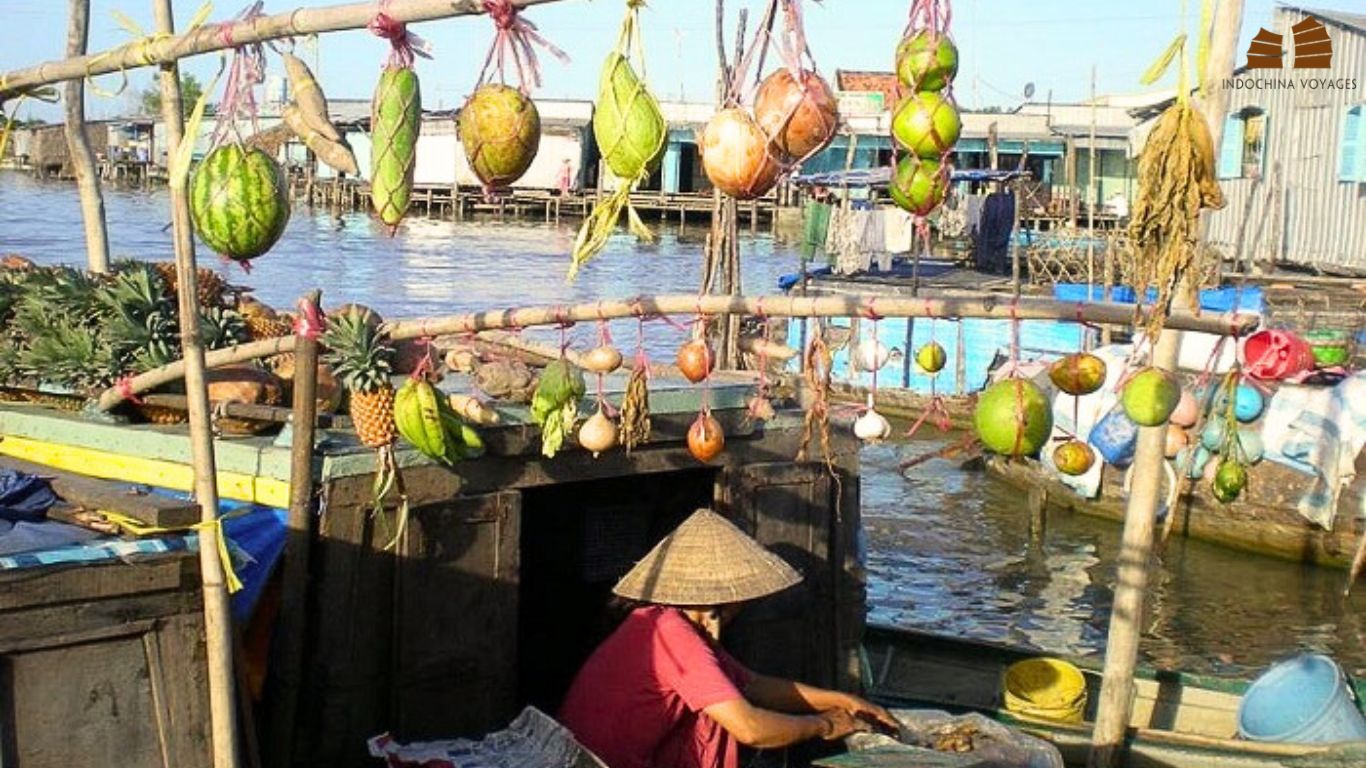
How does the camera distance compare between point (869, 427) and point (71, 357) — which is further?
point (869, 427)

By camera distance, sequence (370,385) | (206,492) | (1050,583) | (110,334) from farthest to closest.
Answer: (1050,583) < (110,334) < (370,385) < (206,492)

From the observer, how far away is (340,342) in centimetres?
491

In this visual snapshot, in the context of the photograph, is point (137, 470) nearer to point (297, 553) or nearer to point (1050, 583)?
point (297, 553)

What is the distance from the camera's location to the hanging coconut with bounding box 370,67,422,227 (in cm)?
323

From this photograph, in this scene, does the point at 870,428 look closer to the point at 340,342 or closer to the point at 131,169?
the point at 340,342

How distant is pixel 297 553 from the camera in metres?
4.71

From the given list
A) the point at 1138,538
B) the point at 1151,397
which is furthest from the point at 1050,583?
the point at 1151,397

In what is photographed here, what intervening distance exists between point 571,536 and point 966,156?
114 ft

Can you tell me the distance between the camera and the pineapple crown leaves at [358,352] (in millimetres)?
4867

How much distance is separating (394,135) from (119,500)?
1.59 m

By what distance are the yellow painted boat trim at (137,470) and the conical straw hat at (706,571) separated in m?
1.13

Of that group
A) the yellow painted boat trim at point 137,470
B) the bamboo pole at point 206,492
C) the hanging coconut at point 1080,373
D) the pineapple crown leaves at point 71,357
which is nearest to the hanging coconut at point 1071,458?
the hanging coconut at point 1080,373

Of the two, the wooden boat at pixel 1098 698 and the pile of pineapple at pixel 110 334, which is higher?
the pile of pineapple at pixel 110 334

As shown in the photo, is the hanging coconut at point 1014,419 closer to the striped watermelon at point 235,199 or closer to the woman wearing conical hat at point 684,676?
the woman wearing conical hat at point 684,676
